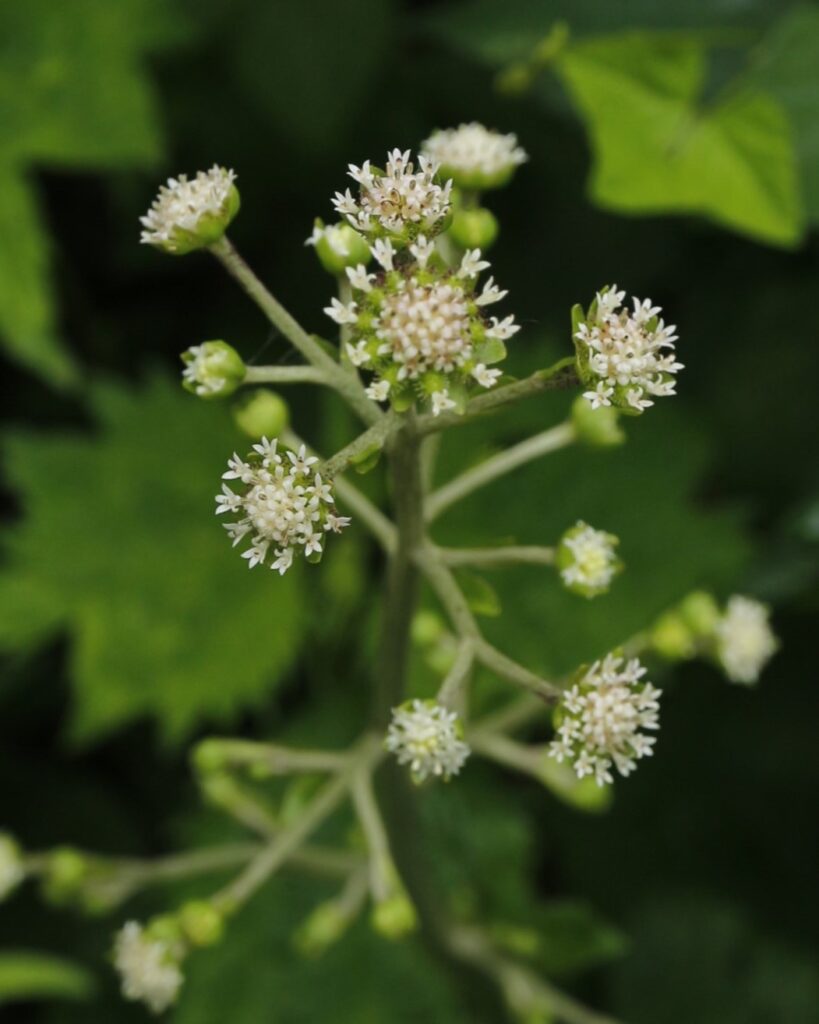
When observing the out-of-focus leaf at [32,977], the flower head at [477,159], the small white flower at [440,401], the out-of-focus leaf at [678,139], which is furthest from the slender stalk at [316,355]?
the out-of-focus leaf at [32,977]

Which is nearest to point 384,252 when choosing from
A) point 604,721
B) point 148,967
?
point 604,721

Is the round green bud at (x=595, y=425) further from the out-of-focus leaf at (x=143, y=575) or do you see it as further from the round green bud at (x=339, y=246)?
the out-of-focus leaf at (x=143, y=575)

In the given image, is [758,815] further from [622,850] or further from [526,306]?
[526,306]

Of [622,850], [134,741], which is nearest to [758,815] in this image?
[622,850]

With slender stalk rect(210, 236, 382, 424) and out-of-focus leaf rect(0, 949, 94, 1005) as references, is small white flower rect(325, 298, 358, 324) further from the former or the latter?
out-of-focus leaf rect(0, 949, 94, 1005)

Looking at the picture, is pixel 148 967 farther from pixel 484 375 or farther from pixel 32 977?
pixel 484 375

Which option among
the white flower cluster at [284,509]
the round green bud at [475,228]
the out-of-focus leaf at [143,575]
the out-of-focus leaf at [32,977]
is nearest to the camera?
the white flower cluster at [284,509]

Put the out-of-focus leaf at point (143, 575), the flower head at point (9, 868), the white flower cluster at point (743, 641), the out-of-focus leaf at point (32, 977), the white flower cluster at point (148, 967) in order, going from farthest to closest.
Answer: the out-of-focus leaf at point (143, 575), the out-of-focus leaf at point (32, 977), the flower head at point (9, 868), the white flower cluster at point (743, 641), the white flower cluster at point (148, 967)
